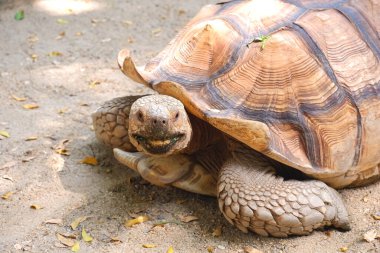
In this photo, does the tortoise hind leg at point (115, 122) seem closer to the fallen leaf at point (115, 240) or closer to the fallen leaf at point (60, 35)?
the fallen leaf at point (115, 240)

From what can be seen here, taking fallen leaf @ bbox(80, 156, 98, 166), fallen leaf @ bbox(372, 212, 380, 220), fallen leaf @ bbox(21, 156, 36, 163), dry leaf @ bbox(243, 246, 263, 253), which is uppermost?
A: fallen leaf @ bbox(372, 212, 380, 220)

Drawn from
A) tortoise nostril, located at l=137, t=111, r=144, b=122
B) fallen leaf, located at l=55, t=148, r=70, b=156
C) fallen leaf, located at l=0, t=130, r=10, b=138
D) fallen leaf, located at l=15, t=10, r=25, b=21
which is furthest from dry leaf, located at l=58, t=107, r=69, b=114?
fallen leaf, located at l=15, t=10, r=25, b=21

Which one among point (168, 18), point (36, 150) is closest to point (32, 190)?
point (36, 150)

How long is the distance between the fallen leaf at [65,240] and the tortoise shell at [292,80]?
3.11 feet

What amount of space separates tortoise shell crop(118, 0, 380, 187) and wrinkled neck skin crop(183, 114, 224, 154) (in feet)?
0.55

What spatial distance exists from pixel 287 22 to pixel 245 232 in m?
1.20

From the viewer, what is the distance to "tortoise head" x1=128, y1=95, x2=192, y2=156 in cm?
302

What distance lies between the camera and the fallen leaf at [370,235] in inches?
123

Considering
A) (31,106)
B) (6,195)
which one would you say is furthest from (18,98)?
(6,195)

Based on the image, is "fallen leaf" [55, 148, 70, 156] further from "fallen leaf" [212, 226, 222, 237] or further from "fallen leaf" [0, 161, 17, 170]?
"fallen leaf" [212, 226, 222, 237]

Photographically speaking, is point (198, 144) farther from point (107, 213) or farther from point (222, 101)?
point (107, 213)

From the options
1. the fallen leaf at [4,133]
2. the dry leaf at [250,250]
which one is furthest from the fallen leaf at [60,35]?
the dry leaf at [250,250]

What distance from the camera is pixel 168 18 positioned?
6.71m

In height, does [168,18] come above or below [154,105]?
below
